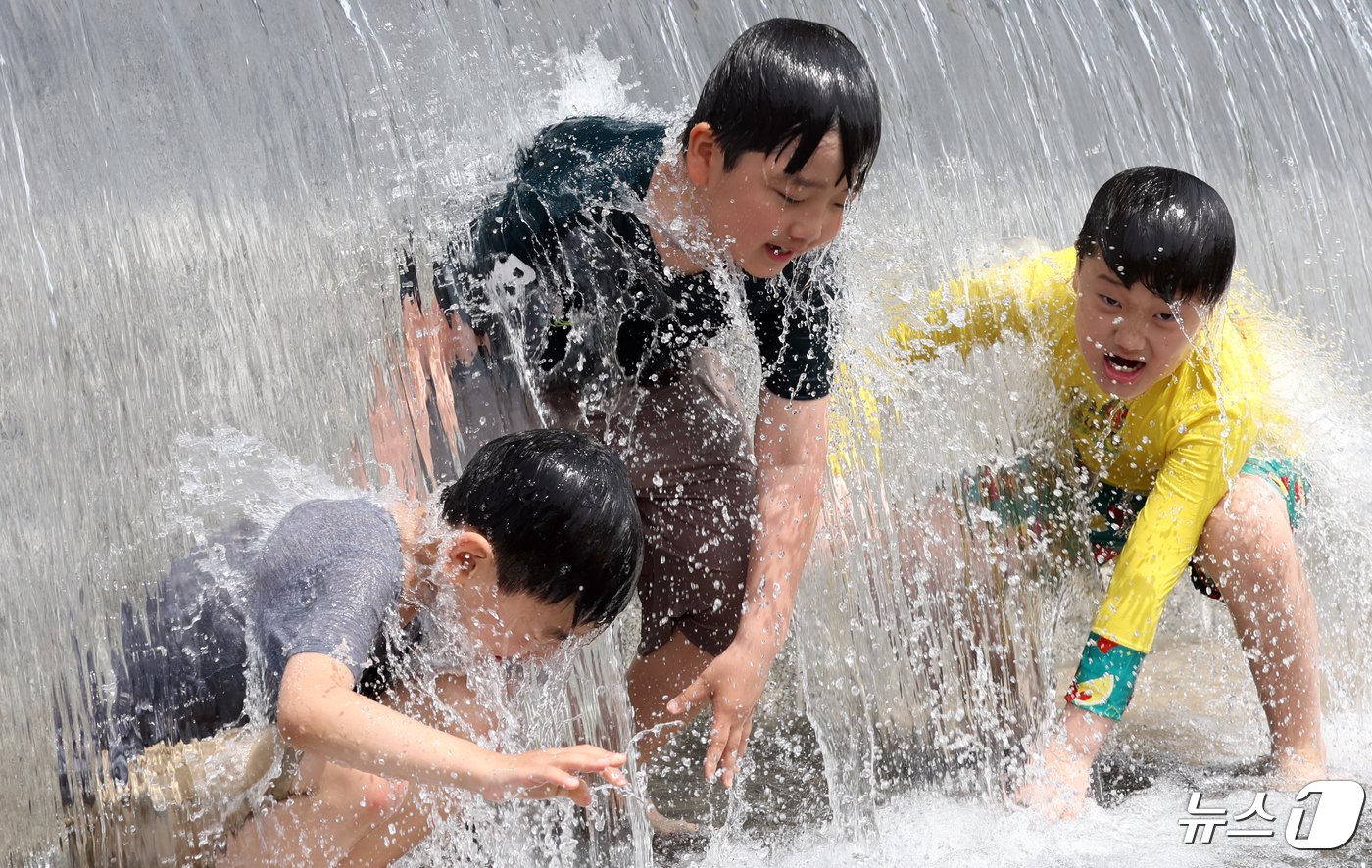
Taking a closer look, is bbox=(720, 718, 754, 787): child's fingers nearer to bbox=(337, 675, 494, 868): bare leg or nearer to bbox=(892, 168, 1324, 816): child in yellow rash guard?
bbox=(337, 675, 494, 868): bare leg

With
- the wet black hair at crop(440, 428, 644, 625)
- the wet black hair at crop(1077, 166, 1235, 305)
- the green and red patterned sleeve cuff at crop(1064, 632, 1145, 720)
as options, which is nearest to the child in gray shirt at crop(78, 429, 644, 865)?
the wet black hair at crop(440, 428, 644, 625)

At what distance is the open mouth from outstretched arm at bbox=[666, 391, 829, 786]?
21.2 inches

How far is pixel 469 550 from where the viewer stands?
204cm

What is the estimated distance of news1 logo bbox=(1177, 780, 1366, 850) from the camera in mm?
2336

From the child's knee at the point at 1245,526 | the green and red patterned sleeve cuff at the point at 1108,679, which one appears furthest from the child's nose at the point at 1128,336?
the green and red patterned sleeve cuff at the point at 1108,679

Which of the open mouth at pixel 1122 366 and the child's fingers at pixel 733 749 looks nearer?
the child's fingers at pixel 733 749

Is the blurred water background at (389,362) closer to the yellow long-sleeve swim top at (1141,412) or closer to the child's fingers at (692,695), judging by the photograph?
the yellow long-sleeve swim top at (1141,412)

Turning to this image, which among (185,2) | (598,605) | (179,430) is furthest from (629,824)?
(185,2)

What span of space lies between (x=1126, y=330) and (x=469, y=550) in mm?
1245

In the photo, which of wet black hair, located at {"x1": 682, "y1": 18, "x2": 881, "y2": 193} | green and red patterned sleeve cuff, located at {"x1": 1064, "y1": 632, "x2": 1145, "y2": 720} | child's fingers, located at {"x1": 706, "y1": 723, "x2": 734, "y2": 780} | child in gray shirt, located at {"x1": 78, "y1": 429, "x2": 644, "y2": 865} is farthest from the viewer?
green and red patterned sleeve cuff, located at {"x1": 1064, "y1": 632, "x2": 1145, "y2": 720}

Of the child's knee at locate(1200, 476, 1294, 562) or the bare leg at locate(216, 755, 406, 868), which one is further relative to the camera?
the child's knee at locate(1200, 476, 1294, 562)

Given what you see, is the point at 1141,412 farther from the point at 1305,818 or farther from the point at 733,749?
the point at 733,749

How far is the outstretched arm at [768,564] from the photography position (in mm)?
2271

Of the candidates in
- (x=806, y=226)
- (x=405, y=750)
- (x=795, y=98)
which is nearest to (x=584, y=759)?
(x=405, y=750)
